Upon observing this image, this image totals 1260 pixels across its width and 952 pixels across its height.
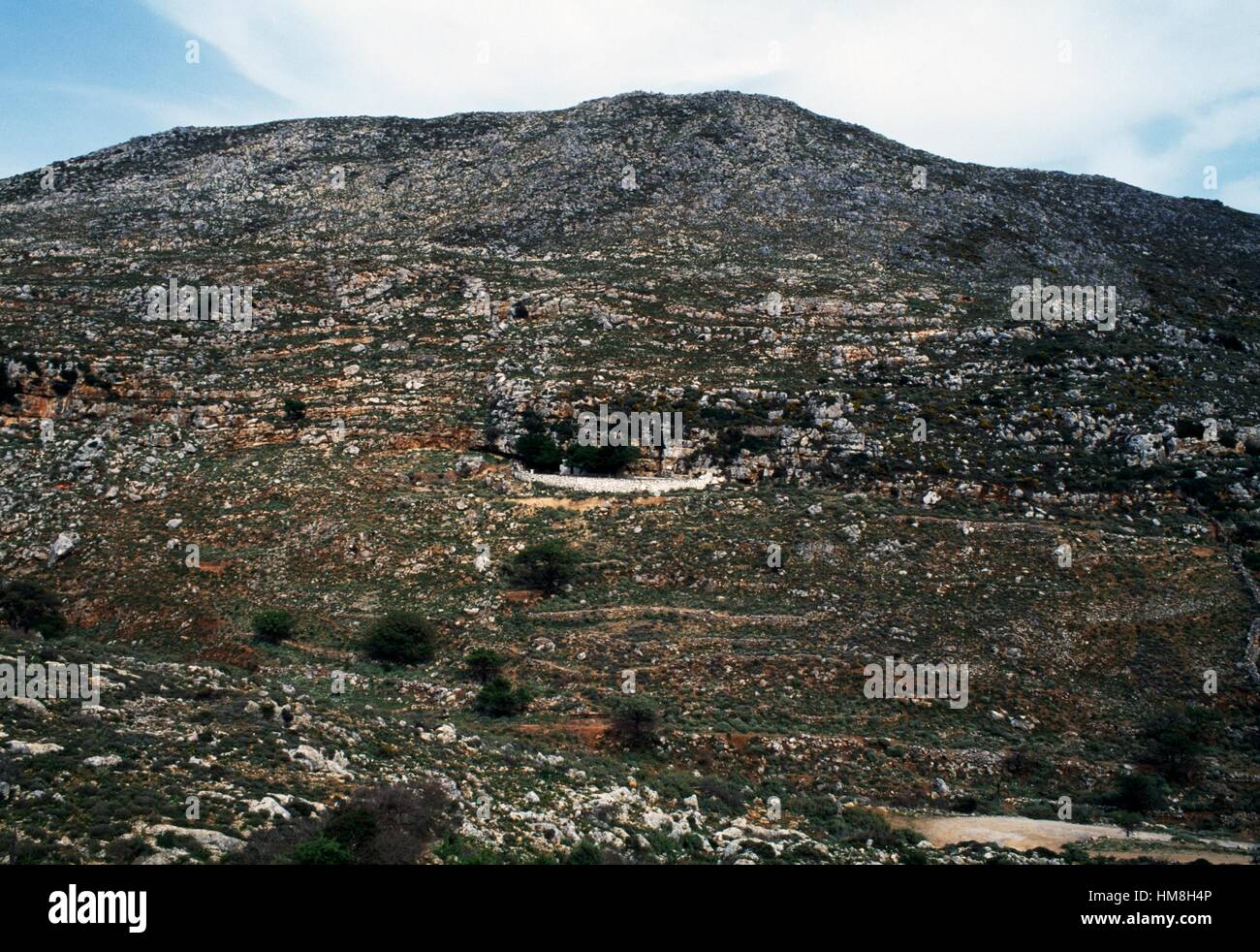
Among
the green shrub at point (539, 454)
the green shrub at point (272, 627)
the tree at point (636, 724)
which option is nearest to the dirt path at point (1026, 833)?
the tree at point (636, 724)

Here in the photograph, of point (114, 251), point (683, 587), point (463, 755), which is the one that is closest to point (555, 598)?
point (683, 587)

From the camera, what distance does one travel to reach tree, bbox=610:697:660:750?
790 inches

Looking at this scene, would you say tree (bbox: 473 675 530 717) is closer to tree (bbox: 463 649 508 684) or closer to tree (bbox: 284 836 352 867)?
tree (bbox: 463 649 508 684)

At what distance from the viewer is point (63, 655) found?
1772 centimetres

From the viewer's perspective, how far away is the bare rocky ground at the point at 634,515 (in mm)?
15992

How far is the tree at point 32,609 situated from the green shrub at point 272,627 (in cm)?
508

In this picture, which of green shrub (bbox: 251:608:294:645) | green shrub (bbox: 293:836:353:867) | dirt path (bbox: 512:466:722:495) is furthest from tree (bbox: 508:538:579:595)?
green shrub (bbox: 293:836:353:867)

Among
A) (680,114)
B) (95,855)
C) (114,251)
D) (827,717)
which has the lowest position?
(827,717)

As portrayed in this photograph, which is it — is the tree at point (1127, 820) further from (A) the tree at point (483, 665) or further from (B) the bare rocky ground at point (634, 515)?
(A) the tree at point (483, 665)

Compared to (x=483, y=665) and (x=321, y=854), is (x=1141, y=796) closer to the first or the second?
(x=483, y=665)

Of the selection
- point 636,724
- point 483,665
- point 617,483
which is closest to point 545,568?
point 483,665

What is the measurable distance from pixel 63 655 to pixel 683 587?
50.4 ft
